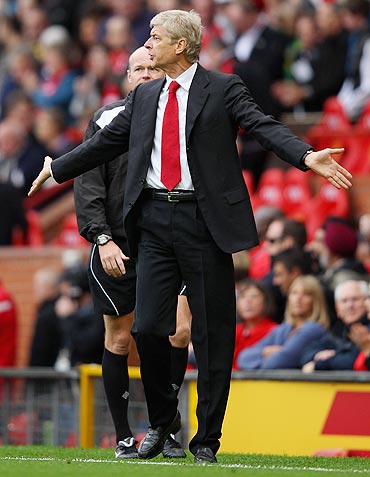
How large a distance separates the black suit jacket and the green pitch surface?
3.62 feet

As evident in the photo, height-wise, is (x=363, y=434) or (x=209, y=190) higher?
(x=209, y=190)

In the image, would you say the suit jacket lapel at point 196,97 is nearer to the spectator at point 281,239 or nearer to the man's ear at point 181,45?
the man's ear at point 181,45

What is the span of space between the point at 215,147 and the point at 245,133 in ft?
22.7

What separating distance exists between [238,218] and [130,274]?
3.01 ft

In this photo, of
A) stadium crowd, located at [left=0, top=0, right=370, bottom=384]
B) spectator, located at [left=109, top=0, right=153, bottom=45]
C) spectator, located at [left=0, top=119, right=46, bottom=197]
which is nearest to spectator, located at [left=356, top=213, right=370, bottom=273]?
stadium crowd, located at [left=0, top=0, right=370, bottom=384]

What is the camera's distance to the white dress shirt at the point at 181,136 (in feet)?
24.5

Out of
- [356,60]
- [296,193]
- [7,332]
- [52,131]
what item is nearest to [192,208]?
[7,332]

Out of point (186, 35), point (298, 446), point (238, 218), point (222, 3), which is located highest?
point (222, 3)

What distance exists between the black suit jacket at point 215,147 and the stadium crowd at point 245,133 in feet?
9.18

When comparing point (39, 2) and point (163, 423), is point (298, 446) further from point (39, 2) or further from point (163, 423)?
point (39, 2)

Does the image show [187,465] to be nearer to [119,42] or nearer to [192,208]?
[192,208]

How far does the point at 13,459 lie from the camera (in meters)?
7.80

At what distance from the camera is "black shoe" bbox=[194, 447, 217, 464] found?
296 inches

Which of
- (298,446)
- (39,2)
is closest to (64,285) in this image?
(298,446)
